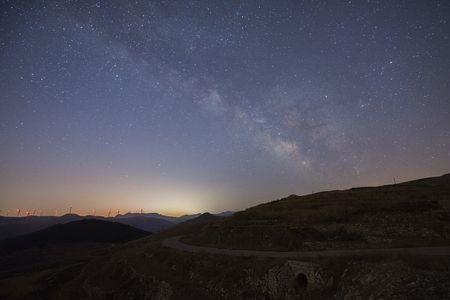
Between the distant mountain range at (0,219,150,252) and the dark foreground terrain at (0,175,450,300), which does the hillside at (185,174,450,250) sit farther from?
the distant mountain range at (0,219,150,252)

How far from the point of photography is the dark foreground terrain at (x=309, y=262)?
19.1 m

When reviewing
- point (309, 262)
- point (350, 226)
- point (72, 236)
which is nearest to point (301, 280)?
point (309, 262)

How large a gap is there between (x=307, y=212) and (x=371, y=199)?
1174 centimetres

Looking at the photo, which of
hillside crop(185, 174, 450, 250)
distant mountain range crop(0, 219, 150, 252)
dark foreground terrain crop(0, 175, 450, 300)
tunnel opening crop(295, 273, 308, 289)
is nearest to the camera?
dark foreground terrain crop(0, 175, 450, 300)

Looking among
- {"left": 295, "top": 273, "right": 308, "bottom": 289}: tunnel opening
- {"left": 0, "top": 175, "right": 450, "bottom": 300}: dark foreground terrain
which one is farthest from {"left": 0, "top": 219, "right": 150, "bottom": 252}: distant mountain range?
{"left": 295, "top": 273, "right": 308, "bottom": 289}: tunnel opening

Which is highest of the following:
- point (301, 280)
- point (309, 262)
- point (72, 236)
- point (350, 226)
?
point (350, 226)

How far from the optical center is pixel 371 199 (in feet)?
152

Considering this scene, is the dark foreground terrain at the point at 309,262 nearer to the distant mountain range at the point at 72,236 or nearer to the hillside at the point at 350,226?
the hillside at the point at 350,226

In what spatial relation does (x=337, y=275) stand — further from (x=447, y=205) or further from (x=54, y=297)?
(x=54, y=297)

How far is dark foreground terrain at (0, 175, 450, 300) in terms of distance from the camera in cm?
1909

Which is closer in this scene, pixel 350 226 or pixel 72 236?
pixel 350 226

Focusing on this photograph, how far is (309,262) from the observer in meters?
23.6

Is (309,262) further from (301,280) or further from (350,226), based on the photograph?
(350,226)

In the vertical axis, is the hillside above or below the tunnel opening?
above
